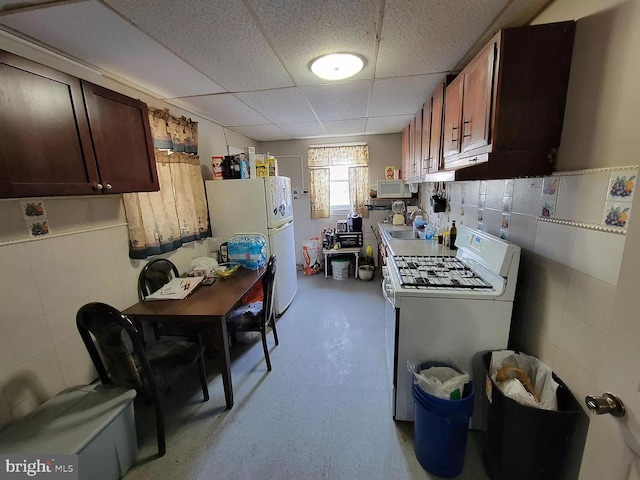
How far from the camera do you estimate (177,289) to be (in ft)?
6.55

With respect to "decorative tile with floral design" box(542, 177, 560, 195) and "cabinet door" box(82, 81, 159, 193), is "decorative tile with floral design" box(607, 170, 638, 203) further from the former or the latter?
"cabinet door" box(82, 81, 159, 193)

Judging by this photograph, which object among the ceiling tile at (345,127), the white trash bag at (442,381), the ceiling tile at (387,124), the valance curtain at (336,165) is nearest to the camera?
the white trash bag at (442,381)

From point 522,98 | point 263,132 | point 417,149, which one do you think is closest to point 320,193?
point 263,132

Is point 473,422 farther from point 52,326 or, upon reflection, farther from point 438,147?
point 52,326

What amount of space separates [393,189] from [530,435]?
3418 millimetres

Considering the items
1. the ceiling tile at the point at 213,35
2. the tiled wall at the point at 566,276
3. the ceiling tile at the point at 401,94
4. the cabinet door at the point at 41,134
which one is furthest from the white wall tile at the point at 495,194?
the cabinet door at the point at 41,134

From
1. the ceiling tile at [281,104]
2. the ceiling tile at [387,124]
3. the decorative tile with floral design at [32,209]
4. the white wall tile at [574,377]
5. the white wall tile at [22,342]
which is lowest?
the white wall tile at [574,377]

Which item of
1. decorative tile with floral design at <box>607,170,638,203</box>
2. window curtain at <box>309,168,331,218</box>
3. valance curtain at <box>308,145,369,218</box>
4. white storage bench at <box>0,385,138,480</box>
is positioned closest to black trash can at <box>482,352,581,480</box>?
decorative tile with floral design at <box>607,170,638,203</box>

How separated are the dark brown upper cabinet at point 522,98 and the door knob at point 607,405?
0.93 metres

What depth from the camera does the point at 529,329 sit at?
1.43 metres

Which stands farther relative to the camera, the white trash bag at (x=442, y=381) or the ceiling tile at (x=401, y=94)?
the ceiling tile at (x=401, y=94)

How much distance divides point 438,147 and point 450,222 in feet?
2.94
